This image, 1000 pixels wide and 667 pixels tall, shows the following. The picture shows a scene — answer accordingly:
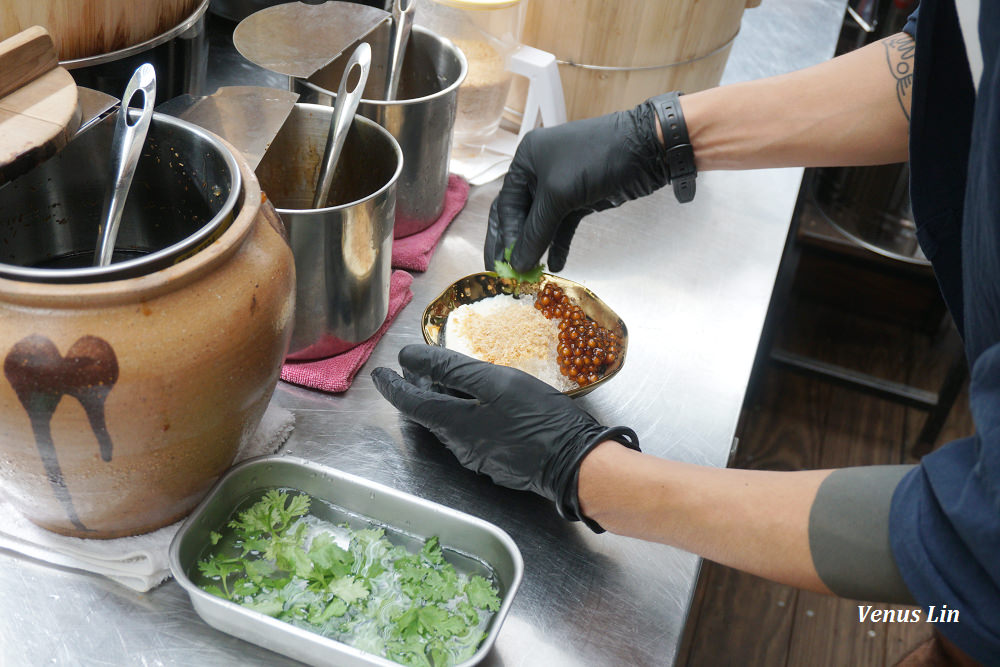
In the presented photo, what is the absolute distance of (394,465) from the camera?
0.91 m

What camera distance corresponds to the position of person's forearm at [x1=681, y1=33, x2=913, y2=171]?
102 centimetres

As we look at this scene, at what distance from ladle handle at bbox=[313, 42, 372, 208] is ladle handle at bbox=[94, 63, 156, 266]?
0.25 m

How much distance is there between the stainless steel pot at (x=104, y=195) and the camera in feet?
2.48

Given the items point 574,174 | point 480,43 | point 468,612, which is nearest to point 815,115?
point 574,174

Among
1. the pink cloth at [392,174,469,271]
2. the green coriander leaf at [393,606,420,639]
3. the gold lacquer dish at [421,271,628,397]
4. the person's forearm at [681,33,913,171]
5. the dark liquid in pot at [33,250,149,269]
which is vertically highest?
the person's forearm at [681,33,913,171]

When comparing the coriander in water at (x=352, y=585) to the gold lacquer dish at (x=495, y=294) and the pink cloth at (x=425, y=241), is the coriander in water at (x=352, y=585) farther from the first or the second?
the pink cloth at (x=425, y=241)

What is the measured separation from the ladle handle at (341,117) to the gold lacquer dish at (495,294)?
0.19 metres

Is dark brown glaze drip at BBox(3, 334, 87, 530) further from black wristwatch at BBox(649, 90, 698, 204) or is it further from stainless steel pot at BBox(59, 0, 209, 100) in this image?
black wristwatch at BBox(649, 90, 698, 204)

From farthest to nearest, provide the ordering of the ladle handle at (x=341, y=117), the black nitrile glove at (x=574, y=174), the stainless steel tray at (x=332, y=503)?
the black nitrile glove at (x=574, y=174)
the ladle handle at (x=341, y=117)
the stainless steel tray at (x=332, y=503)

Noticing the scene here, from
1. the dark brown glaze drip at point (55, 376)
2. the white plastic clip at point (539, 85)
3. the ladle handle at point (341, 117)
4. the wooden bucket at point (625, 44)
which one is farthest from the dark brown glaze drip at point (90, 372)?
the wooden bucket at point (625, 44)

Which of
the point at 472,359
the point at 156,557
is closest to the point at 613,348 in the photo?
the point at 472,359

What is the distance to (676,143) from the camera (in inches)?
42.3

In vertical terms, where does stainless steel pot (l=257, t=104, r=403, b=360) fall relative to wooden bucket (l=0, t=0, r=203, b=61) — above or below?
below
